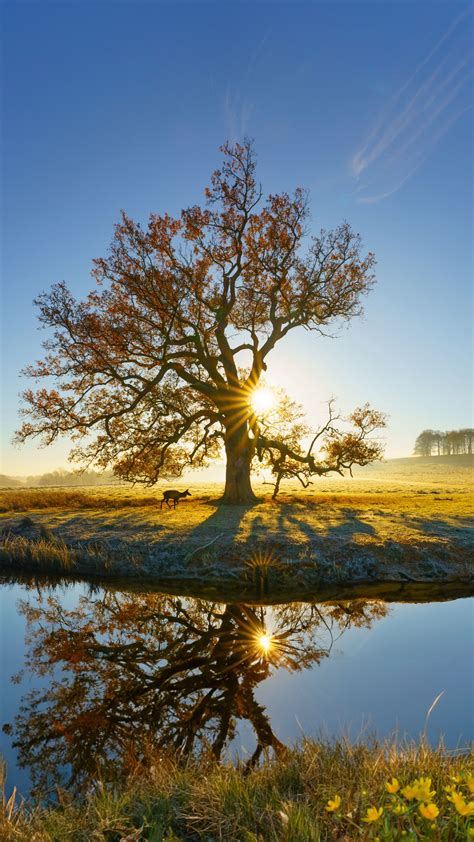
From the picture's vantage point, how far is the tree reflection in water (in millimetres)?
6629

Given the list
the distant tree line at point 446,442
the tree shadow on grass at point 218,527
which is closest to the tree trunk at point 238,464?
the tree shadow on grass at point 218,527

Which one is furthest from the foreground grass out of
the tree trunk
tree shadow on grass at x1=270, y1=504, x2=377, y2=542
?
the tree trunk

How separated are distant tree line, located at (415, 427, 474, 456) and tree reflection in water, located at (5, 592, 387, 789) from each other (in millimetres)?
122871

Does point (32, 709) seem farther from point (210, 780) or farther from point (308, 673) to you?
point (308, 673)

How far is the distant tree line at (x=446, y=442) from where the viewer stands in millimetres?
125625

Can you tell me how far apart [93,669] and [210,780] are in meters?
5.23

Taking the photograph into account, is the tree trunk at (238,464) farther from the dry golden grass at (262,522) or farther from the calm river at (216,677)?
the calm river at (216,677)

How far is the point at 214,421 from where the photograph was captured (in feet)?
98.6

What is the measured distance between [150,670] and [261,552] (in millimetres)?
7199

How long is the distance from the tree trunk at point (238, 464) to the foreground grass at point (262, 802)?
Result: 2328 centimetres

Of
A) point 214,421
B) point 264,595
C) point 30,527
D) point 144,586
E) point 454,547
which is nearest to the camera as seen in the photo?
point 264,595

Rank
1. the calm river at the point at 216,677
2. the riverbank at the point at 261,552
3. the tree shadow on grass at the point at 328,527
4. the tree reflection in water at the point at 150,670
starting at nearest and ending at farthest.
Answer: the tree reflection in water at the point at 150,670 < the calm river at the point at 216,677 < the riverbank at the point at 261,552 < the tree shadow on grass at the point at 328,527

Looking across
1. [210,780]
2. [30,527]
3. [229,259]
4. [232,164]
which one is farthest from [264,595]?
[232,164]

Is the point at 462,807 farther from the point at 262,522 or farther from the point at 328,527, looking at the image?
the point at 262,522
